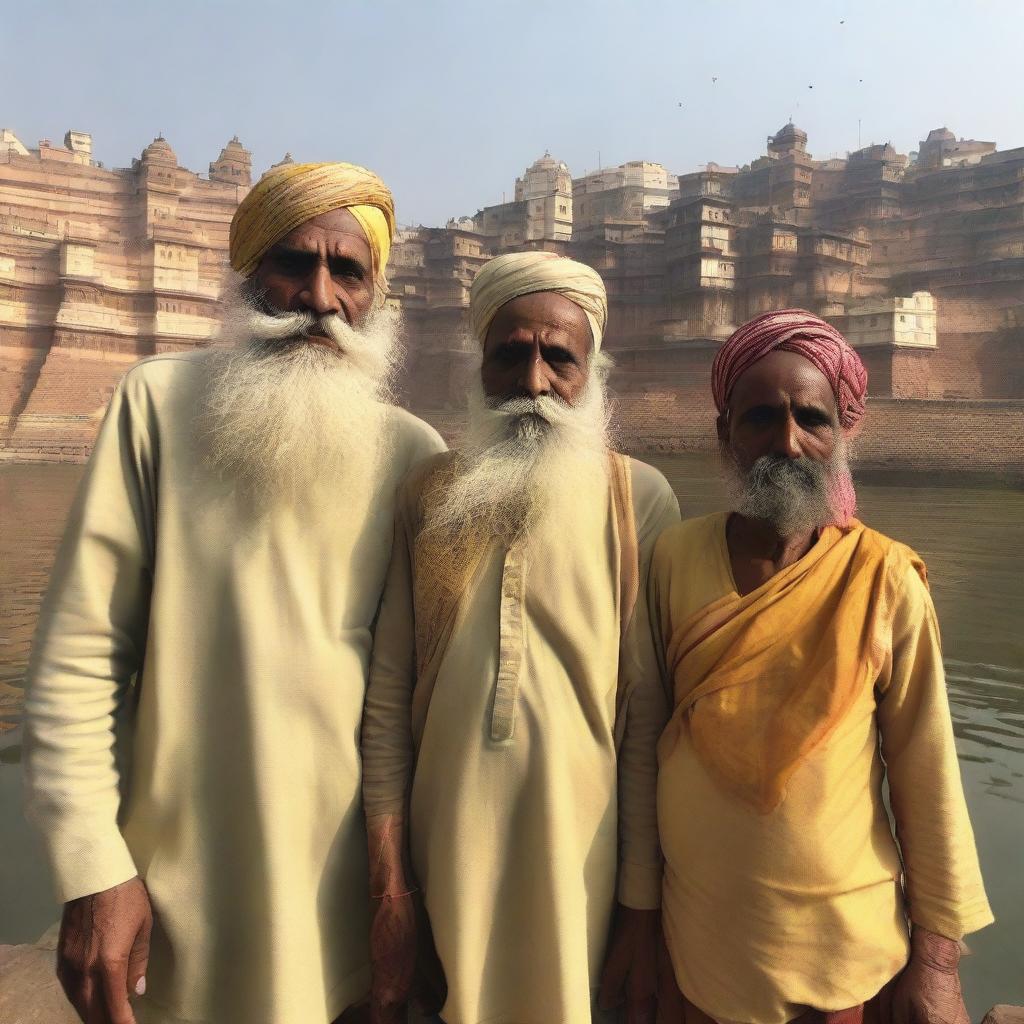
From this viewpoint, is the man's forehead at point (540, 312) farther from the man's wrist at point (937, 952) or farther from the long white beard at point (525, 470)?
the man's wrist at point (937, 952)

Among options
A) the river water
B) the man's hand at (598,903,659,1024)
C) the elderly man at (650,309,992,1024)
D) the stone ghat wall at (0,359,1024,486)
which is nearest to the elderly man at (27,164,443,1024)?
the man's hand at (598,903,659,1024)

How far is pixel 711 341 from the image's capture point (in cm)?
2783

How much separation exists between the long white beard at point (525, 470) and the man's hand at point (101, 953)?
33.8 inches

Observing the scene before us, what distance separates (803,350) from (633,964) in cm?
124

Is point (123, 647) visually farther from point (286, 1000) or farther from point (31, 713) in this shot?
point (286, 1000)

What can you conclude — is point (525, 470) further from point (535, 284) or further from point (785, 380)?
point (785, 380)

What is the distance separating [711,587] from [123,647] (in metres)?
1.12

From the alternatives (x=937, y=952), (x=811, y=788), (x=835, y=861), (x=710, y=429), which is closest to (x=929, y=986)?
(x=937, y=952)

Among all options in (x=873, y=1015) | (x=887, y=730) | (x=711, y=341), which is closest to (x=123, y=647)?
(x=887, y=730)

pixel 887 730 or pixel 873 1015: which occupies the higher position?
pixel 887 730

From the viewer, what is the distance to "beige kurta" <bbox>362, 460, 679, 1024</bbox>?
4.71ft

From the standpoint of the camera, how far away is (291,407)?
156 cm

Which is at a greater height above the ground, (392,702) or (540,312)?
(540,312)

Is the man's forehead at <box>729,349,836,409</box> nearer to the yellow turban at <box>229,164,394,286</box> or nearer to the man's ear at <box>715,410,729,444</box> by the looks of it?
the man's ear at <box>715,410,729,444</box>
